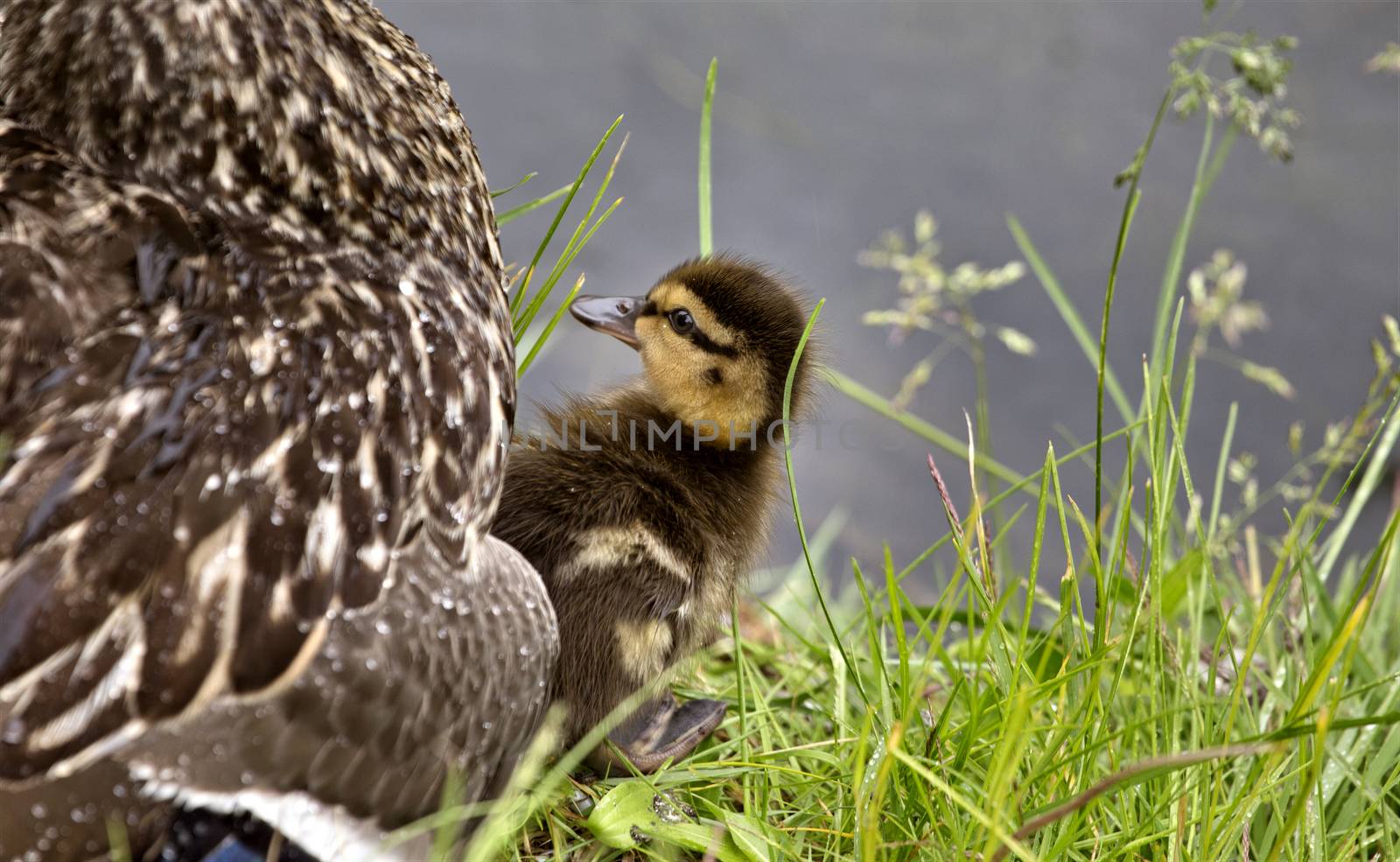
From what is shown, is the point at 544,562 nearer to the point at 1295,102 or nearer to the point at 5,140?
the point at 5,140

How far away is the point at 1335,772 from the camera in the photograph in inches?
71.7

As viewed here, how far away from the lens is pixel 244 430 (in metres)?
1.32

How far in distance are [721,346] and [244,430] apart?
93cm

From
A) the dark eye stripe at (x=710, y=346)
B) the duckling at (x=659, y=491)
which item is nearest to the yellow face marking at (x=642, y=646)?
the duckling at (x=659, y=491)

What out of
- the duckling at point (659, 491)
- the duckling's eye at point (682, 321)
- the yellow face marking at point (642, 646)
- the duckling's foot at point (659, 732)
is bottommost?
the duckling's foot at point (659, 732)

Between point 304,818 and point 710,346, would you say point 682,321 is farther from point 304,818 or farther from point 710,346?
point 304,818

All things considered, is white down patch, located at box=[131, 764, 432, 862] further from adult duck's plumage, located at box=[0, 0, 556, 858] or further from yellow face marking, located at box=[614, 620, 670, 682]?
yellow face marking, located at box=[614, 620, 670, 682]

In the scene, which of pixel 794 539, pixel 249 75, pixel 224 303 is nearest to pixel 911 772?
pixel 224 303

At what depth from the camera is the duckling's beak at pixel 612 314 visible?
7.25 ft

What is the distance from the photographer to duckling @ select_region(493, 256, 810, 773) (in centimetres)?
184

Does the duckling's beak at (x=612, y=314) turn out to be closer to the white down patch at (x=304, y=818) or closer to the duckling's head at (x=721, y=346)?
the duckling's head at (x=721, y=346)

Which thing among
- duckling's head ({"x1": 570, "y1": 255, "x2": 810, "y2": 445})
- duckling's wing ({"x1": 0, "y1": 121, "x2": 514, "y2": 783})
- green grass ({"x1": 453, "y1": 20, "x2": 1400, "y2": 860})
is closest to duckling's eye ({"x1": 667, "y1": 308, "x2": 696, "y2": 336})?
duckling's head ({"x1": 570, "y1": 255, "x2": 810, "y2": 445})

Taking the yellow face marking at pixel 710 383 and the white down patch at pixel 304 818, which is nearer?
the white down patch at pixel 304 818

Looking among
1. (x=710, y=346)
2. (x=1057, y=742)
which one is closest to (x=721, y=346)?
(x=710, y=346)
